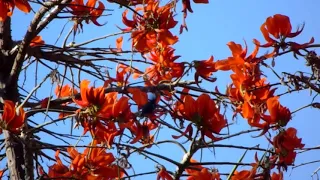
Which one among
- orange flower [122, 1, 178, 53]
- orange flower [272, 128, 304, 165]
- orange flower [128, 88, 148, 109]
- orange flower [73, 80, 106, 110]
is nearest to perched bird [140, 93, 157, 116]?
orange flower [128, 88, 148, 109]

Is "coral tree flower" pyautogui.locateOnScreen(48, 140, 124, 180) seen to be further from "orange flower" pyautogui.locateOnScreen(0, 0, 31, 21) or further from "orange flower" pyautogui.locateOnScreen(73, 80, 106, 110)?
"orange flower" pyautogui.locateOnScreen(0, 0, 31, 21)

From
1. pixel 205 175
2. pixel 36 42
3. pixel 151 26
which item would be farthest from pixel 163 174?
pixel 36 42

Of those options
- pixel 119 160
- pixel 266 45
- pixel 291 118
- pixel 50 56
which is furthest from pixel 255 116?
pixel 50 56

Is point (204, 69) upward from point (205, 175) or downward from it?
upward

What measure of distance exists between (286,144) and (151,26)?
1.67ft

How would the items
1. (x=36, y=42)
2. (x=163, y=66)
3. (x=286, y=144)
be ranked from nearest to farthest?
(x=286, y=144)
(x=36, y=42)
(x=163, y=66)

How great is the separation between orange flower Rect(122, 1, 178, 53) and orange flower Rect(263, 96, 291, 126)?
1.16 feet

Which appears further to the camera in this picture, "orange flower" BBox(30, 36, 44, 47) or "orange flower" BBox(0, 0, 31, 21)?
"orange flower" BBox(30, 36, 44, 47)

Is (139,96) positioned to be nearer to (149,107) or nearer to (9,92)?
(149,107)

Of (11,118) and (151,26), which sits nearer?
(11,118)

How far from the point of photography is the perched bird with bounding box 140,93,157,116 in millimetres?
1787

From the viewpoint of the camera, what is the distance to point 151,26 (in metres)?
1.97

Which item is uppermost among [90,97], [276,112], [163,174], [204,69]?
[204,69]

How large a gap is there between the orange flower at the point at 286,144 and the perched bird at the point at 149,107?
0.35 m
